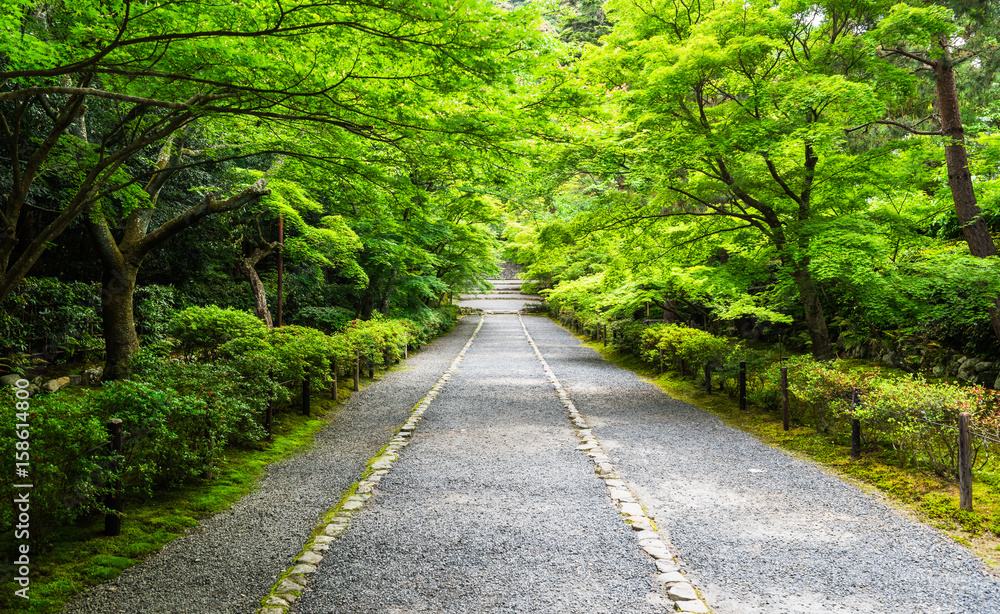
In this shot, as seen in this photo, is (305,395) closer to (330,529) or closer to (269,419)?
(269,419)

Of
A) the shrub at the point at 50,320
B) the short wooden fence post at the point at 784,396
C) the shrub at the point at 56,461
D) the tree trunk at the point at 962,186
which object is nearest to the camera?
the shrub at the point at 56,461

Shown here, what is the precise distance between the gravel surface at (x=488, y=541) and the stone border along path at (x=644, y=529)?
3.3 inches

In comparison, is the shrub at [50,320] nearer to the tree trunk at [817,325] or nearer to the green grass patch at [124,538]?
the green grass patch at [124,538]

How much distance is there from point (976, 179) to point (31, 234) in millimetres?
17202

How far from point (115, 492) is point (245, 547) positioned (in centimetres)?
106

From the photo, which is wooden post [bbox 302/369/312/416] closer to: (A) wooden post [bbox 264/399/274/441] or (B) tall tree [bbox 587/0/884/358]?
(A) wooden post [bbox 264/399/274/441]

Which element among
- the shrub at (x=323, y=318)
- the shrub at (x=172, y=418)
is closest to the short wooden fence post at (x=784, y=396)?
the shrub at (x=172, y=418)

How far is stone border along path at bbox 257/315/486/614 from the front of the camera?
3111mm

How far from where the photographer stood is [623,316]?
746 inches

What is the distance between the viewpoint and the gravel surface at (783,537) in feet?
10.4

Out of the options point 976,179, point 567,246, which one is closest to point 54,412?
point 567,246

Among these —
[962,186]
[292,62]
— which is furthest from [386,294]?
[962,186]

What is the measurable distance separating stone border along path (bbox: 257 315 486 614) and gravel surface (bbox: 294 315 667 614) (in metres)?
0.09

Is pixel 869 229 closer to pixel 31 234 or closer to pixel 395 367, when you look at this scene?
pixel 395 367
